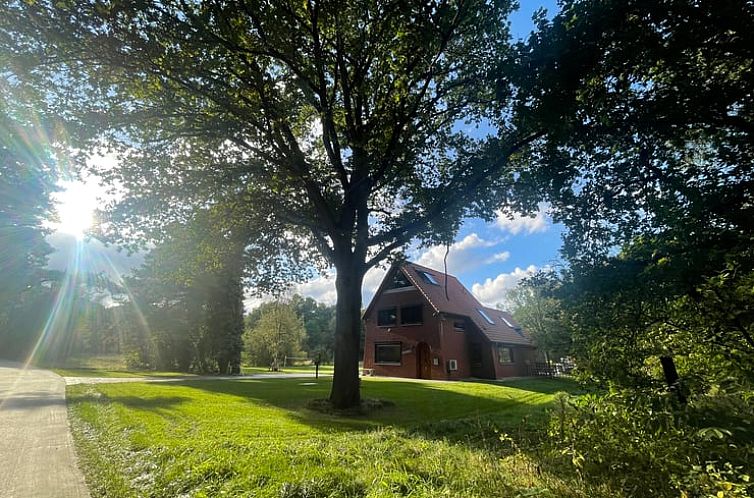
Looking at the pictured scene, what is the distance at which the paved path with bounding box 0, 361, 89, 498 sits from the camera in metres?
4.36

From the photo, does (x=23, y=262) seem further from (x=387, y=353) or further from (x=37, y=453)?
A: (x=37, y=453)

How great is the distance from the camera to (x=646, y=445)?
11.9ft

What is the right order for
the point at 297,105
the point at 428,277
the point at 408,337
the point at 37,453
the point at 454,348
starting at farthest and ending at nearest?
the point at 428,277
the point at 408,337
the point at 454,348
the point at 297,105
the point at 37,453

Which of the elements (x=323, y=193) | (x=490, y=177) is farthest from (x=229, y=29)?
(x=490, y=177)

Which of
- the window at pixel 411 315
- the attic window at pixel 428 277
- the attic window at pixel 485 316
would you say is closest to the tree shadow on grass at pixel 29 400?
the window at pixel 411 315

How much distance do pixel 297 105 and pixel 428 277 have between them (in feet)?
69.9

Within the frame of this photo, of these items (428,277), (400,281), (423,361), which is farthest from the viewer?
(428,277)

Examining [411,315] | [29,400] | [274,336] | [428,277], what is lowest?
[29,400]

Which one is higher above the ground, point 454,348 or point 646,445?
point 454,348

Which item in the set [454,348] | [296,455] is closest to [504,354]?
[454,348]

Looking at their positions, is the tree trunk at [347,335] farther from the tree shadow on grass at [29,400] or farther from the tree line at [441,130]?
the tree shadow on grass at [29,400]

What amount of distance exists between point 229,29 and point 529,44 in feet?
17.6

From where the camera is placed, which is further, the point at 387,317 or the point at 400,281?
the point at 387,317

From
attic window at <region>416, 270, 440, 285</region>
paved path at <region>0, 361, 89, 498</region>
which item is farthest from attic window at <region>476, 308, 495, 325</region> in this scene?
paved path at <region>0, 361, 89, 498</region>
